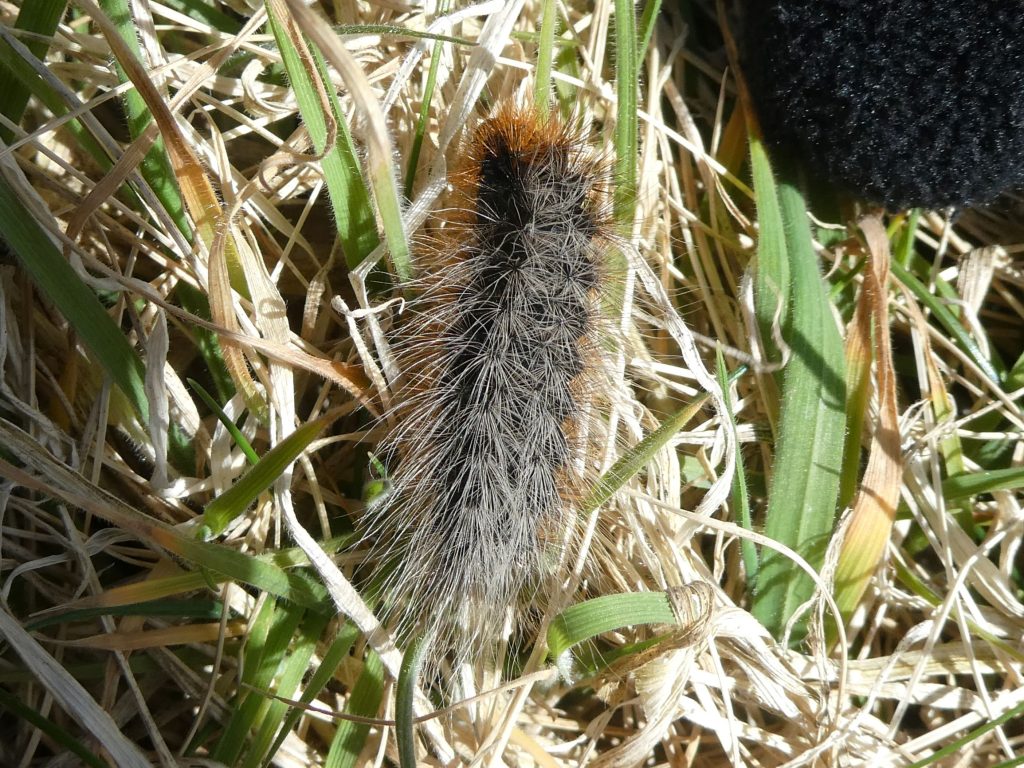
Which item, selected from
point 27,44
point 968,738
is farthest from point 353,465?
point 968,738

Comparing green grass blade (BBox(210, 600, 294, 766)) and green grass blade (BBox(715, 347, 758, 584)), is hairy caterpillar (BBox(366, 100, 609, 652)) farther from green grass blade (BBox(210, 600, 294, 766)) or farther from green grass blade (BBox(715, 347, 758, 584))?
green grass blade (BBox(715, 347, 758, 584))

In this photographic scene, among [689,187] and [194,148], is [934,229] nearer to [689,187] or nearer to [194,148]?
[689,187]

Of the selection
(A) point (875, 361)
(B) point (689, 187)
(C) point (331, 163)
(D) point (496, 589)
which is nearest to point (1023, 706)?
(A) point (875, 361)

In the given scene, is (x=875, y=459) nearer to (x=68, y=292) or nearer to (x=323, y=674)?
(x=323, y=674)

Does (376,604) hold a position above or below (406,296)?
below

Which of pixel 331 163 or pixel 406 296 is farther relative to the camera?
pixel 406 296

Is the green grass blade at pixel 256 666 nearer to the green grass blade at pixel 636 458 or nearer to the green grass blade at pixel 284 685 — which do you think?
the green grass blade at pixel 284 685
